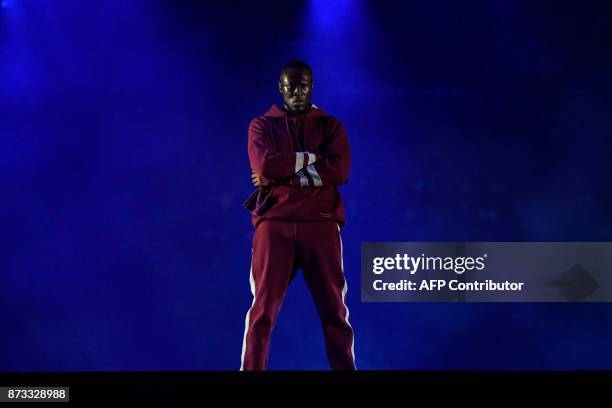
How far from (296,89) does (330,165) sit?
1.54ft

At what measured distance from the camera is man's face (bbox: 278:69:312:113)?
501 centimetres

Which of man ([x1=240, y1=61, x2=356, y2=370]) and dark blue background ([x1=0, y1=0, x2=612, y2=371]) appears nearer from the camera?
man ([x1=240, y1=61, x2=356, y2=370])

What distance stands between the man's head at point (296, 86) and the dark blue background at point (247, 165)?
199 millimetres

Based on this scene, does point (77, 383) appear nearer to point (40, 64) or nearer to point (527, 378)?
point (40, 64)

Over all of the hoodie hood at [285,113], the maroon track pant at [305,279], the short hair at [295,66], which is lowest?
the maroon track pant at [305,279]

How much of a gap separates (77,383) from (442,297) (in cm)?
211

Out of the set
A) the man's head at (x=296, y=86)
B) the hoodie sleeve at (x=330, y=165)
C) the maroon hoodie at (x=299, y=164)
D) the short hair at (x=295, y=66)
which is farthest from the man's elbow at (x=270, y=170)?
the short hair at (x=295, y=66)

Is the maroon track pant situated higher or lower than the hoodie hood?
lower

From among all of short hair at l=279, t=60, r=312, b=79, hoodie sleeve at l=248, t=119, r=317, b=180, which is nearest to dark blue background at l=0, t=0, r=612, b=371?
short hair at l=279, t=60, r=312, b=79

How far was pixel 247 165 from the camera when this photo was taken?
525 cm

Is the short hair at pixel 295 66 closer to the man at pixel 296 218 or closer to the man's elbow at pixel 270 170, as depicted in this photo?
the man at pixel 296 218

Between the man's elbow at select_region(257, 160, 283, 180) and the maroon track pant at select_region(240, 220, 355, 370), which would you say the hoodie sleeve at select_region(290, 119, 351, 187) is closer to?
the man's elbow at select_region(257, 160, 283, 180)

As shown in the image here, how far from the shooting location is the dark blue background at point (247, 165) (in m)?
5.17

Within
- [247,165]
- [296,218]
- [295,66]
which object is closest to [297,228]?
[296,218]
